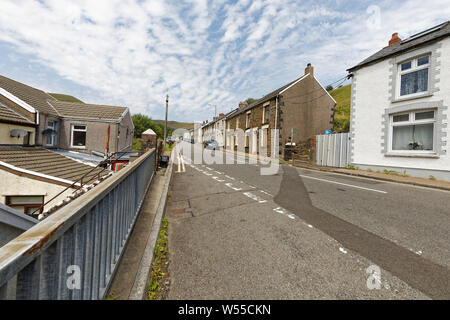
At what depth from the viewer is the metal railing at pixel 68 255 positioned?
971 mm

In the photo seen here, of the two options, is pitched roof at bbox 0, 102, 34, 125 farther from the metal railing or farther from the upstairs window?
the metal railing

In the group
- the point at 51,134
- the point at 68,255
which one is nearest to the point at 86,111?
the point at 51,134

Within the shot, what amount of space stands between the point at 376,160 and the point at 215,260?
42.6 feet

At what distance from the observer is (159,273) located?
2637 millimetres

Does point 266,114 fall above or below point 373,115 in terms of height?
above

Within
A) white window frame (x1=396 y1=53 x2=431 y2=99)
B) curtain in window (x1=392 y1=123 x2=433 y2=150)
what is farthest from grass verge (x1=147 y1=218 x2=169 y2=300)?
white window frame (x1=396 y1=53 x2=431 y2=99)

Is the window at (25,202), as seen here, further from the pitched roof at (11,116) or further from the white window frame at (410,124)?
the white window frame at (410,124)

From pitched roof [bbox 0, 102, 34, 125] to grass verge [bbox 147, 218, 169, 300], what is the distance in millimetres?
15402

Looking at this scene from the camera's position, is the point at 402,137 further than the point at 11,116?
No

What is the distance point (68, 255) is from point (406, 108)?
1452cm

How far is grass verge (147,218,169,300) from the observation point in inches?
90.3

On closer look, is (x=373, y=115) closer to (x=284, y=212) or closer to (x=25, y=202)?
(x=284, y=212)

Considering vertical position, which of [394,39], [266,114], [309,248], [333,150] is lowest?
[309,248]

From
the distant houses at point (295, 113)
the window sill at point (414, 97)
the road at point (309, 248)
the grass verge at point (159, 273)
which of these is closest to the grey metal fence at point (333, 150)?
the window sill at point (414, 97)
